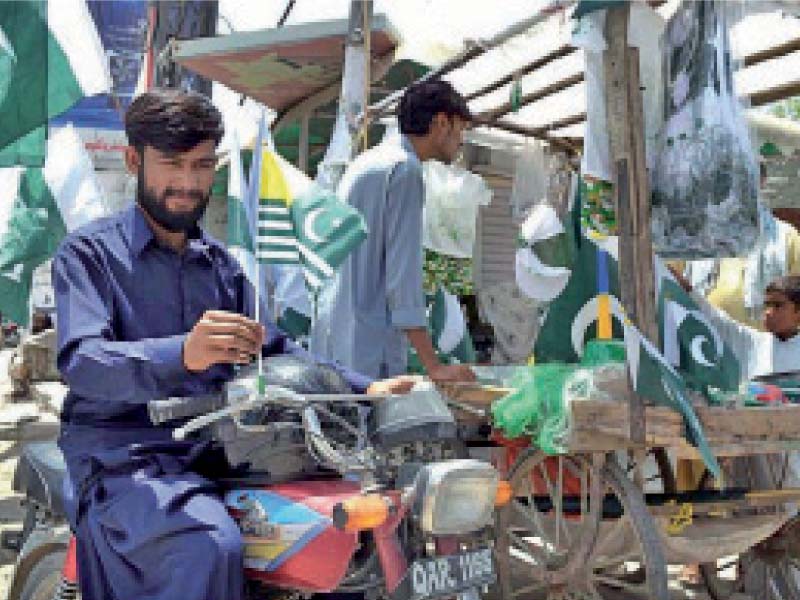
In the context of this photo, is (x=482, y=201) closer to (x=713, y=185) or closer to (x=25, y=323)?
(x=25, y=323)

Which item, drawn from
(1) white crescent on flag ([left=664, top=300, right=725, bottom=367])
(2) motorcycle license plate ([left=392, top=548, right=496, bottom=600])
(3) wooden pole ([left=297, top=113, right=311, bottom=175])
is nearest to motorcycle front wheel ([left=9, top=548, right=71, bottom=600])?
(2) motorcycle license plate ([left=392, top=548, right=496, bottom=600])

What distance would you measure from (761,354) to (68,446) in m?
2.90

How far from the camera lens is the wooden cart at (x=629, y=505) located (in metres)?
3.03

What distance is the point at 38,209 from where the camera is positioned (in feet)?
18.8

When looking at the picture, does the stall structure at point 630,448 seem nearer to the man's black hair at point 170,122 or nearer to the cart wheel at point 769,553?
the cart wheel at point 769,553

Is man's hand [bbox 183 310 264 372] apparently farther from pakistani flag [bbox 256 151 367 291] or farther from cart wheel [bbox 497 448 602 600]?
cart wheel [bbox 497 448 602 600]

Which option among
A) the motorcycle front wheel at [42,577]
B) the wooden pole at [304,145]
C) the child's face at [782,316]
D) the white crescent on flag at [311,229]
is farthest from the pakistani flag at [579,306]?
the wooden pole at [304,145]

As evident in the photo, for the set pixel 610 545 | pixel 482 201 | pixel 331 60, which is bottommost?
pixel 610 545

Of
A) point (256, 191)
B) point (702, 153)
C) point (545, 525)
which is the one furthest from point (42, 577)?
point (702, 153)

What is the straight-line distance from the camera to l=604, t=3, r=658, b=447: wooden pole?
2.94 meters

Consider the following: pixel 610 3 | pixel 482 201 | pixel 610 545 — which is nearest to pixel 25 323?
pixel 482 201

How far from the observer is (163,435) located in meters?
2.45

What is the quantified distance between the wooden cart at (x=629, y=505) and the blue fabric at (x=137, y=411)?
977 millimetres

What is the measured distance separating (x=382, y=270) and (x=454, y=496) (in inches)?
68.0
